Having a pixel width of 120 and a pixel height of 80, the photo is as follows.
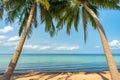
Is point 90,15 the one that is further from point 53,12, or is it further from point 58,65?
point 58,65

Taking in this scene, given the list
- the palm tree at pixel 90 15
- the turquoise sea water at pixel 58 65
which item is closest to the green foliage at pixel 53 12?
the palm tree at pixel 90 15

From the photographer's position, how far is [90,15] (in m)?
21.6

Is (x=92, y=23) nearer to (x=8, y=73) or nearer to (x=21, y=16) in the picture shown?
(x=21, y=16)

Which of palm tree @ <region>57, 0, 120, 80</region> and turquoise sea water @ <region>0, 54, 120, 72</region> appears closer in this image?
palm tree @ <region>57, 0, 120, 80</region>

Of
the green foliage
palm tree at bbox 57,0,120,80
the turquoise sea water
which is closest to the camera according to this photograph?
palm tree at bbox 57,0,120,80

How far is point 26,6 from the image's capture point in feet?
68.4

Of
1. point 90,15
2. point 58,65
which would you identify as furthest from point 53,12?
point 58,65

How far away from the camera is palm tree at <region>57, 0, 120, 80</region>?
1648 cm

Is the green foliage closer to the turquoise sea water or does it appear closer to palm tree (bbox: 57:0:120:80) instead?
palm tree (bbox: 57:0:120:80)

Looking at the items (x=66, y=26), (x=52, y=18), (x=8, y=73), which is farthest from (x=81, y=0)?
(x=8, y=73)

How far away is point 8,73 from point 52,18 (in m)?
6.85

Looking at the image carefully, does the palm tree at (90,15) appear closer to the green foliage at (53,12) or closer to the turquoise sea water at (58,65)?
the green foliage at (53,12)

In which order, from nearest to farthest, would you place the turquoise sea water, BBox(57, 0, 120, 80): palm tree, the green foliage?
BBox(57, 0, 120, 80): palm tree
the green foliage
the turquoise sea water

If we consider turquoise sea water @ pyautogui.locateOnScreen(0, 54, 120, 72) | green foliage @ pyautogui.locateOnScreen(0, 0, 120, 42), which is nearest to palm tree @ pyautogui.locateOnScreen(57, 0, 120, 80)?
green foliage @ pyautogui.locateOnScreen(0, 0, 120, 42)
